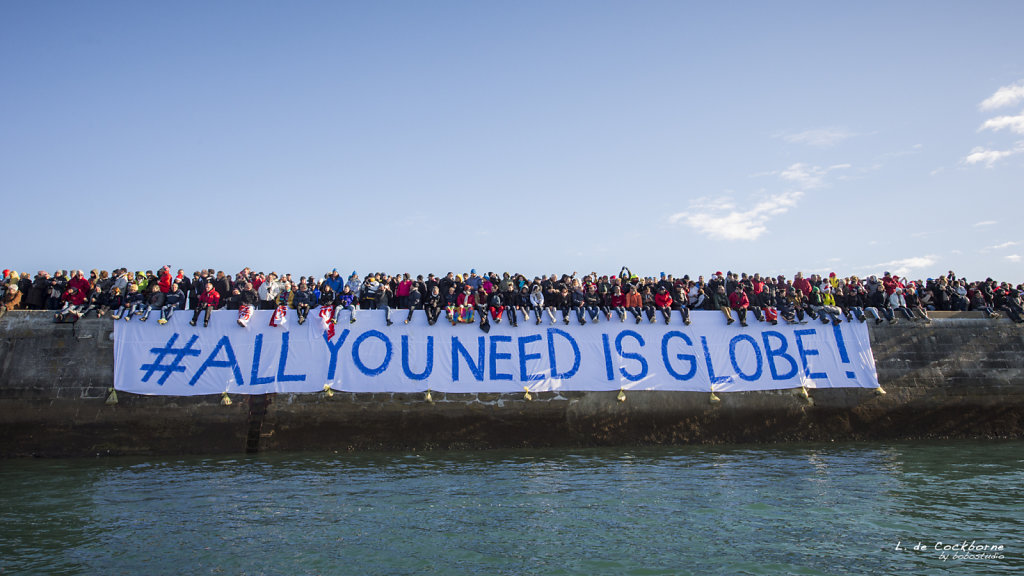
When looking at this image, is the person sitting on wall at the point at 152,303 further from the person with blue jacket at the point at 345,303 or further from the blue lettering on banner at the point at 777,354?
the blue lettering on banner at the point at 777,354

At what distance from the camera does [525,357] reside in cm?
1666

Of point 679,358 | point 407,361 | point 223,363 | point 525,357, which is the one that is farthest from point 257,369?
point 679,358

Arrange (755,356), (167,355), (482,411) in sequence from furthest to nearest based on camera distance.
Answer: (755,356)
(482,411)
(167,355)

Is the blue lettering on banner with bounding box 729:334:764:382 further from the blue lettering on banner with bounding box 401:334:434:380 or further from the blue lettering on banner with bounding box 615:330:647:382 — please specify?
the blue lettering on banner with bounding box 401:334:434:380

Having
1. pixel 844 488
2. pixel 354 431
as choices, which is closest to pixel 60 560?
pixel 354 431

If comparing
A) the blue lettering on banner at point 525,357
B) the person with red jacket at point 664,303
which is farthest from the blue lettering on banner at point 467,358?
the person with red jacket at point 664,303

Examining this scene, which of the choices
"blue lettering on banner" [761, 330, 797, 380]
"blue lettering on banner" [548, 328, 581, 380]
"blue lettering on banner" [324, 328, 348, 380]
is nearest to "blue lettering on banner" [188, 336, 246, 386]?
"blue lettering on banner" [324, 328, 348, 380]

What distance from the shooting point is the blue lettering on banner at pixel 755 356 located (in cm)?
1698

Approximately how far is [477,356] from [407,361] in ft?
6.50

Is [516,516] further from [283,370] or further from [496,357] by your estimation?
[283,370]

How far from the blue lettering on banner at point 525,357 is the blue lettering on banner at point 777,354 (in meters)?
6.86

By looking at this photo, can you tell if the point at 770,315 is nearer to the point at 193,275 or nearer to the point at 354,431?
the point at 354,431

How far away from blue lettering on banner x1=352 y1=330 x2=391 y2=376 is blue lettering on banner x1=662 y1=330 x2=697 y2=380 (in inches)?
315

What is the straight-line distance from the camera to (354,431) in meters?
15.5
